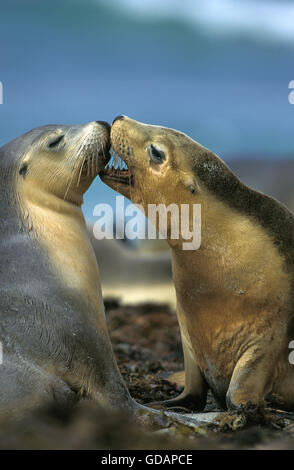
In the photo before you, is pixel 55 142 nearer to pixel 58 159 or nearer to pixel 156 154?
pixel 58 159

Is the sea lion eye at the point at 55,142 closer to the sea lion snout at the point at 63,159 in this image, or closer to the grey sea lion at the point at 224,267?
the sea lion snout at the point at 63,159

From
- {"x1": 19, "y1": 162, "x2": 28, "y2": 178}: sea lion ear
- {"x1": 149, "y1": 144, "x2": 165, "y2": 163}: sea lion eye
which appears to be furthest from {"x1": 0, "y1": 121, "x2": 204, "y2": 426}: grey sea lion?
{"x1": 149, "y1": 144, "x2": 165, "y2": 163}: sea lion eye

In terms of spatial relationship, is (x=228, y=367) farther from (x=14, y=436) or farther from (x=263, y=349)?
(x=14, y=436)

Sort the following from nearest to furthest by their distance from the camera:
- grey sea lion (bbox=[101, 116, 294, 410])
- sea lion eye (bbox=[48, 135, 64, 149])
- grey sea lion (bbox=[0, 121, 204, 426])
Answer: grey sea lion (bbox=[0, 121, 204, 426]) → grey sea lion (bbox=[101, 116, 294, 410]) → sea lion eye (bbox=[48, 135, 64, 149])

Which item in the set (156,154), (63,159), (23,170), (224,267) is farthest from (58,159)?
(224,267)

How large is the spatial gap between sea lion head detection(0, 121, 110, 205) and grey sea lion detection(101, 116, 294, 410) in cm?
17

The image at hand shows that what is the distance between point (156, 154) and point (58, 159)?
63cm

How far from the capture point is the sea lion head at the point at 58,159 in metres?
4.27

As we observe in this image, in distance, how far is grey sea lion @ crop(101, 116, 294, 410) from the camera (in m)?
4.21

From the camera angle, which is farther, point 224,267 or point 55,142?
point 55,142

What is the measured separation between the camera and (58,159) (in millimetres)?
4379

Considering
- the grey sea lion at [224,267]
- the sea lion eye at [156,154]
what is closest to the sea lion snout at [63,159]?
the grey sea lion at [224,267]

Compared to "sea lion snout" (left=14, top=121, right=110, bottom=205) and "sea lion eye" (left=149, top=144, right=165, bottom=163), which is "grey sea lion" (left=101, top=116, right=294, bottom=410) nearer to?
"sea lion eye" (left=149, top=144, right=165, bottom=163)

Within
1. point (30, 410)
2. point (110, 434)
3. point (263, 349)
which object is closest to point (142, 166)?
point (263, 349)
